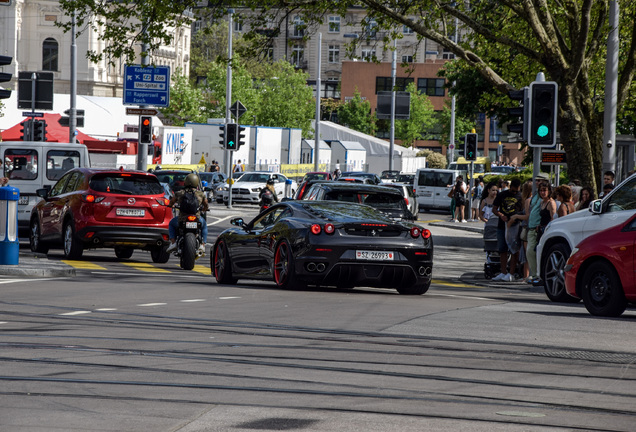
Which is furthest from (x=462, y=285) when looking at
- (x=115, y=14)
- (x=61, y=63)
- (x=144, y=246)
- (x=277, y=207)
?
(x=61, y=63)

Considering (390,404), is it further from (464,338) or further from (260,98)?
(260,98)

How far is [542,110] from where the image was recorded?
1988cm

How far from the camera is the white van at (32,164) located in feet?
83.2

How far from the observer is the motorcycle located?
781 inches

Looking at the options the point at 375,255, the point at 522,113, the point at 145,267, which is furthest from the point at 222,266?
the point at 522,113

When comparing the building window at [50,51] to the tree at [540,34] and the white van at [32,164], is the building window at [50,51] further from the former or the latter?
the white van at [32,164]

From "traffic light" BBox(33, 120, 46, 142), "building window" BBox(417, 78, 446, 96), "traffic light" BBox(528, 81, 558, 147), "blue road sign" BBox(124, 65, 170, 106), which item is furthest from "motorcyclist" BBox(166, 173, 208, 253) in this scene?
"building window" BBox(417, 78, 446, 96)

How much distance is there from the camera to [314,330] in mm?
10641

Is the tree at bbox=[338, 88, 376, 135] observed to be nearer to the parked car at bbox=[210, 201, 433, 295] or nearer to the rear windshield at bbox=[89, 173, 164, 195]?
the rear windshield at bbox=[89, 173, 164, 195]

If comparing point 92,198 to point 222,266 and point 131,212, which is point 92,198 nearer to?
point 131,212

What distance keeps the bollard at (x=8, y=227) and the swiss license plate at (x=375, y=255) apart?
5.72 metres

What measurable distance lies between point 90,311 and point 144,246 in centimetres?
890

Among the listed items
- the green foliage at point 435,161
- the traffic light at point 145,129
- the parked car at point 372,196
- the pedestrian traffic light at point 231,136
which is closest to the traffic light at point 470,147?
the pedestrian traffic light at point 231,136

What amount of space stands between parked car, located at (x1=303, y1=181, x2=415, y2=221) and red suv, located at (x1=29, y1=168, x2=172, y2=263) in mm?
3026
